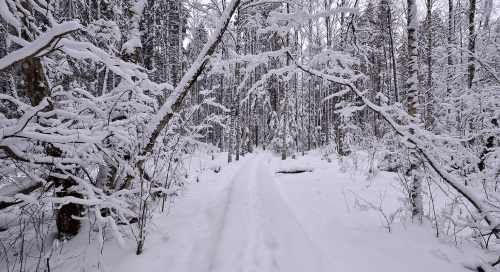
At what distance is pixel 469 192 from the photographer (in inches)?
100

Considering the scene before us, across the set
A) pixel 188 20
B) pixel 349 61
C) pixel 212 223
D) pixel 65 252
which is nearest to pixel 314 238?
pixel 212 223

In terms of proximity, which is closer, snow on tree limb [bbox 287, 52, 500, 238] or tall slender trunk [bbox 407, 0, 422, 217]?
snow on tree limb [bbox 287, 52, 500, 238]

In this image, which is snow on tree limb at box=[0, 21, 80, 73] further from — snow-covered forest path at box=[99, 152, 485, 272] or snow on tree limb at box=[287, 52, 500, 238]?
snow on tree limb at box=[287, 52, 500, 238]

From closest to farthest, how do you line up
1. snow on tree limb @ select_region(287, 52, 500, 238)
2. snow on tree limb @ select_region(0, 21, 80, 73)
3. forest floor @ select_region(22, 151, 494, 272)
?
snow on tree limb @ select_region(0, 21, 80, 73) < snow on tree limb @ select_region(287, 52, 500, 238) < forest floor @ select_region(22, 151, 494, 272)

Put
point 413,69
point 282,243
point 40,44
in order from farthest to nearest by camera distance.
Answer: point 413,69 → point 282,243 → point 40,44

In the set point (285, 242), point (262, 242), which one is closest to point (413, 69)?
point (285, 242)

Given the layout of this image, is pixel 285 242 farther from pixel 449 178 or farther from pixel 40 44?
pixel 40 44

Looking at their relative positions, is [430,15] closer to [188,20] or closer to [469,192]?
[469,192]

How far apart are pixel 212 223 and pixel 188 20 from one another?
1796 cm

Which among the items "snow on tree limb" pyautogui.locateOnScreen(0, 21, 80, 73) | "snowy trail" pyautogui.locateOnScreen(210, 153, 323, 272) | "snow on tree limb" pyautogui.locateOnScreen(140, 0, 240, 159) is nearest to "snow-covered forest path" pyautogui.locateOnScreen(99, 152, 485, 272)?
"snowy trail" pyautogui.locateOnScreen(210, 153, 323, 272)

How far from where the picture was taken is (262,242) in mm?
3125

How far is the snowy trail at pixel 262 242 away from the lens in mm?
2547

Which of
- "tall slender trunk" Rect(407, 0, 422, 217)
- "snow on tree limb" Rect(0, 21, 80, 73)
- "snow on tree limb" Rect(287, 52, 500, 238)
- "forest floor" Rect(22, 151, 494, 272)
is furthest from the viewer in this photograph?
"tall slender trunk" Rect(407, 0, 422, 217)

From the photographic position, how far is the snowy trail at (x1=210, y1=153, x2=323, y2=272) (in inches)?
100
